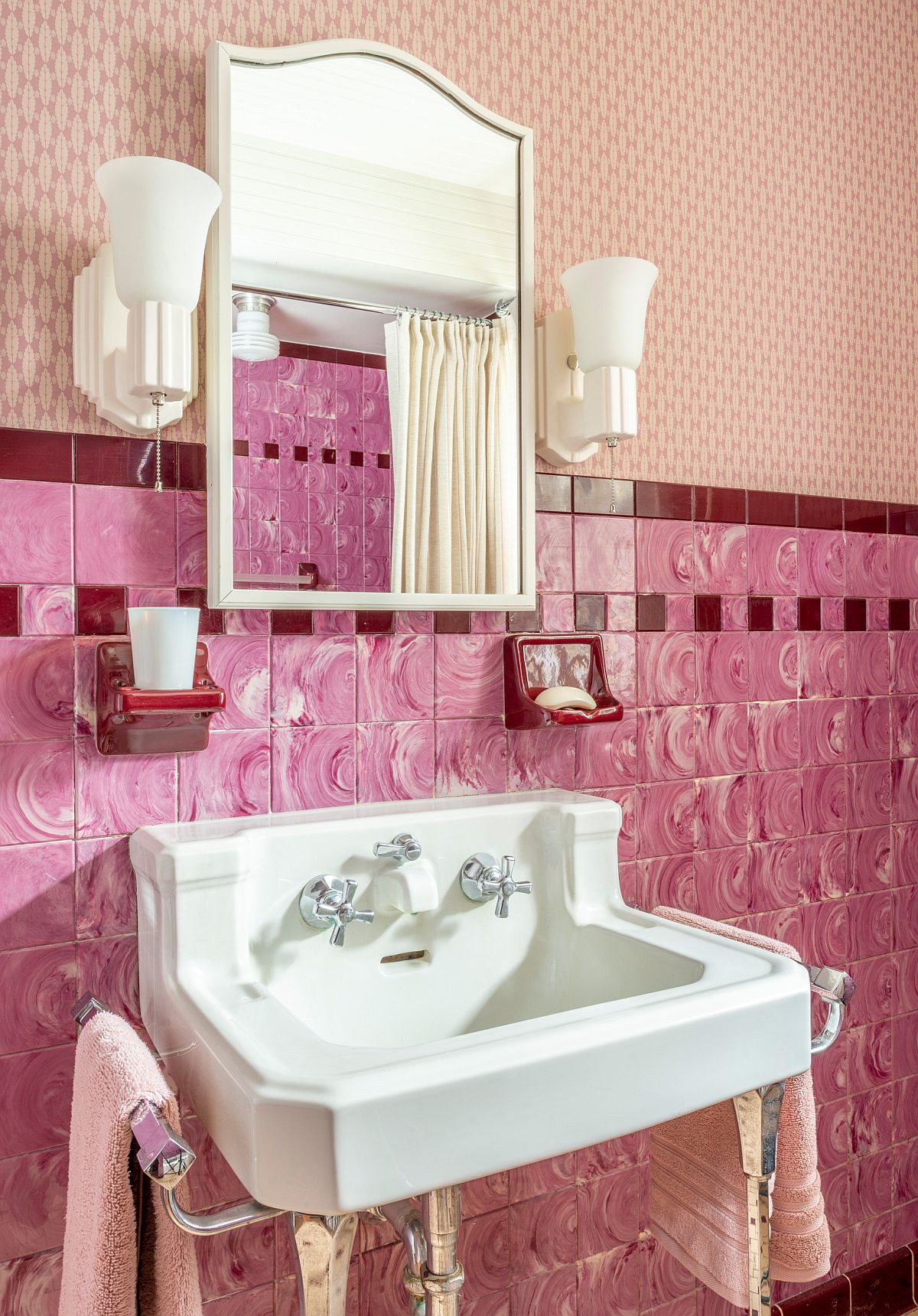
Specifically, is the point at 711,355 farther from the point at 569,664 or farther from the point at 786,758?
the point at 786,758

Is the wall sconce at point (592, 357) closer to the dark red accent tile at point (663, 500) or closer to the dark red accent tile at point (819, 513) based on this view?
the dark red accent tile at point (663, 500)

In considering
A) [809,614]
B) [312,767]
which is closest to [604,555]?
[809,614]

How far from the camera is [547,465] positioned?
1471 millimetres

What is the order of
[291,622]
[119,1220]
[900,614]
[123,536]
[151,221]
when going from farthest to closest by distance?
[900,614], [291,622], [123,536], [151,221], [119,1220]

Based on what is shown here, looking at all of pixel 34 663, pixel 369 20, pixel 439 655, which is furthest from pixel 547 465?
pixel 34 663

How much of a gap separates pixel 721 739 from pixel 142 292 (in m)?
1.11

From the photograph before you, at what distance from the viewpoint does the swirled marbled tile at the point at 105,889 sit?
114 centimetres

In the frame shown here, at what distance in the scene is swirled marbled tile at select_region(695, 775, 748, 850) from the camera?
1606 mm

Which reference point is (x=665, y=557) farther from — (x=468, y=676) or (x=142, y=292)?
(x=142, y=292)

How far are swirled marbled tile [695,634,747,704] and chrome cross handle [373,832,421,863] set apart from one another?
0.65 meters

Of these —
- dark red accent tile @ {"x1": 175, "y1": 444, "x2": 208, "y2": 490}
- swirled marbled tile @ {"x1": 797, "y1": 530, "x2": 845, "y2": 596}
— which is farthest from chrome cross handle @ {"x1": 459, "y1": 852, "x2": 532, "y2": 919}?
swirled marbled tile @ {"x1": 797, "y1": 530, "x2": 845, "y2": 596}

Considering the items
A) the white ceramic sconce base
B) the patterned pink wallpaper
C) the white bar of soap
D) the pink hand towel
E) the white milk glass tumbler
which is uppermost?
the patterned pink wallpaper

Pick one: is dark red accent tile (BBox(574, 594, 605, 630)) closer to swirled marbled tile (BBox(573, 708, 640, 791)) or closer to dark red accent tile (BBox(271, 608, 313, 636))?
swirled marbled tile (BBox(573, 708, 640, 791))

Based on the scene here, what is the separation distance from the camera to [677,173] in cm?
160
